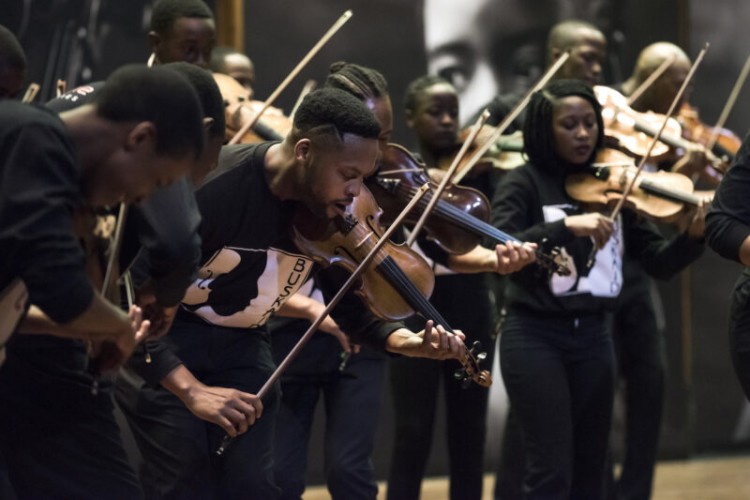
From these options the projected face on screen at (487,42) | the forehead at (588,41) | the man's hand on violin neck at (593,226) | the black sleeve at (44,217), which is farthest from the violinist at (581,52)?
the black sleeve at (44,217)

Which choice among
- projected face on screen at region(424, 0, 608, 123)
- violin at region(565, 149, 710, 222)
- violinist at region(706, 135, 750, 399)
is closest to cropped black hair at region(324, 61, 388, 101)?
violin at region(565, 149, 710, 222)

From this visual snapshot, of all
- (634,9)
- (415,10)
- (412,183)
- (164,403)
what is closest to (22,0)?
(415,10)

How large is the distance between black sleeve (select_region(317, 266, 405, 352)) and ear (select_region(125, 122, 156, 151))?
1040 mm

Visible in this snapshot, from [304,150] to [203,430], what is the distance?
0.67 meters

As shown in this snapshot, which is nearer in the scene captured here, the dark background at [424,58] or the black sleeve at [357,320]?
the black sleeve at [357,320]

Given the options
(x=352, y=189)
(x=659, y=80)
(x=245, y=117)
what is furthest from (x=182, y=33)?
(x=659, y=80)

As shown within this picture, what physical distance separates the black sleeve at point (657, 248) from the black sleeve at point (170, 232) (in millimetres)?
1937

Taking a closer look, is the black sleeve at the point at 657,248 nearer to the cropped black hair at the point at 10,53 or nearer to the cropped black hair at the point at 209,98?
the cropped black hair at the point at 209,98

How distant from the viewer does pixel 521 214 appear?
362cm

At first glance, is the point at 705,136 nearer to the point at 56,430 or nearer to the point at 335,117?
the point at 335,117

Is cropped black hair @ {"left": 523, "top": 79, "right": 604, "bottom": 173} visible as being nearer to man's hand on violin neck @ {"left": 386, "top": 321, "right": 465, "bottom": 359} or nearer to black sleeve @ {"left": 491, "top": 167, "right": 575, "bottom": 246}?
black sleeve @ {"left": 491, "top": 167, "right": 575, "bottom": 246}

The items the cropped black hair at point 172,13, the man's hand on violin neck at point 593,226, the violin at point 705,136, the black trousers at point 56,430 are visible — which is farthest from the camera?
the violin at point 705,136

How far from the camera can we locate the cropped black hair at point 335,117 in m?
2.60

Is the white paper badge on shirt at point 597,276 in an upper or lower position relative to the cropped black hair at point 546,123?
lower
